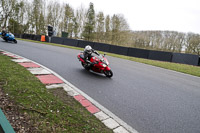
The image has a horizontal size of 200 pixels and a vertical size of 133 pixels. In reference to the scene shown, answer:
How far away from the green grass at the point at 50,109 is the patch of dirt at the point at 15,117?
80 mm

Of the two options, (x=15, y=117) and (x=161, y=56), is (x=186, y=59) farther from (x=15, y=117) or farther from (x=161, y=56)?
(x=15, y=117)

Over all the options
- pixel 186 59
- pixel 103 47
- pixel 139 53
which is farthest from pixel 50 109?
pixel 103 47

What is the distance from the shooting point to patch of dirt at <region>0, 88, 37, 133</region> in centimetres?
226

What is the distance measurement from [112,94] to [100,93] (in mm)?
397

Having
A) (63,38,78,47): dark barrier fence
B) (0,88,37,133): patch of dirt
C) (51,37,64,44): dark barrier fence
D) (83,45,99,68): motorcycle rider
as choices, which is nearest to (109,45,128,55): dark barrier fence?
(63,38,78,47): dark barrier fence

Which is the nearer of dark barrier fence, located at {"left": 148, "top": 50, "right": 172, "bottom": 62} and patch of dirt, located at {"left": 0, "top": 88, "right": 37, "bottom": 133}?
patch of dirt, located at {"left": 0, "top": 88, "right": 37, "bottom": 133}

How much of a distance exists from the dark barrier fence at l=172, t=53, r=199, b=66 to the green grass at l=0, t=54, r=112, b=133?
15708 mm

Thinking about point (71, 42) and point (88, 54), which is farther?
point (71, 42)

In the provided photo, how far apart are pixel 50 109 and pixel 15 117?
2.14ft

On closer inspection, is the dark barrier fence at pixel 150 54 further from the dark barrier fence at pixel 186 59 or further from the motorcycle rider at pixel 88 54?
the motorcycle rider at pixel 88 54

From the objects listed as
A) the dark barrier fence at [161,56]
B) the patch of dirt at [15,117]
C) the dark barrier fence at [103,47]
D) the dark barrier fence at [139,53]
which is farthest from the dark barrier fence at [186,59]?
the patch of dirt at [15,117]

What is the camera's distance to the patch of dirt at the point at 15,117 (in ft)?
7.42

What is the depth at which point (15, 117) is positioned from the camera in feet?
8.18

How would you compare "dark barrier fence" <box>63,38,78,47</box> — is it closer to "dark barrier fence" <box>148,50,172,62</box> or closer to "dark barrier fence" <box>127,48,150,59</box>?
"dark barrier fence" <box>127,48,150,59</box>
